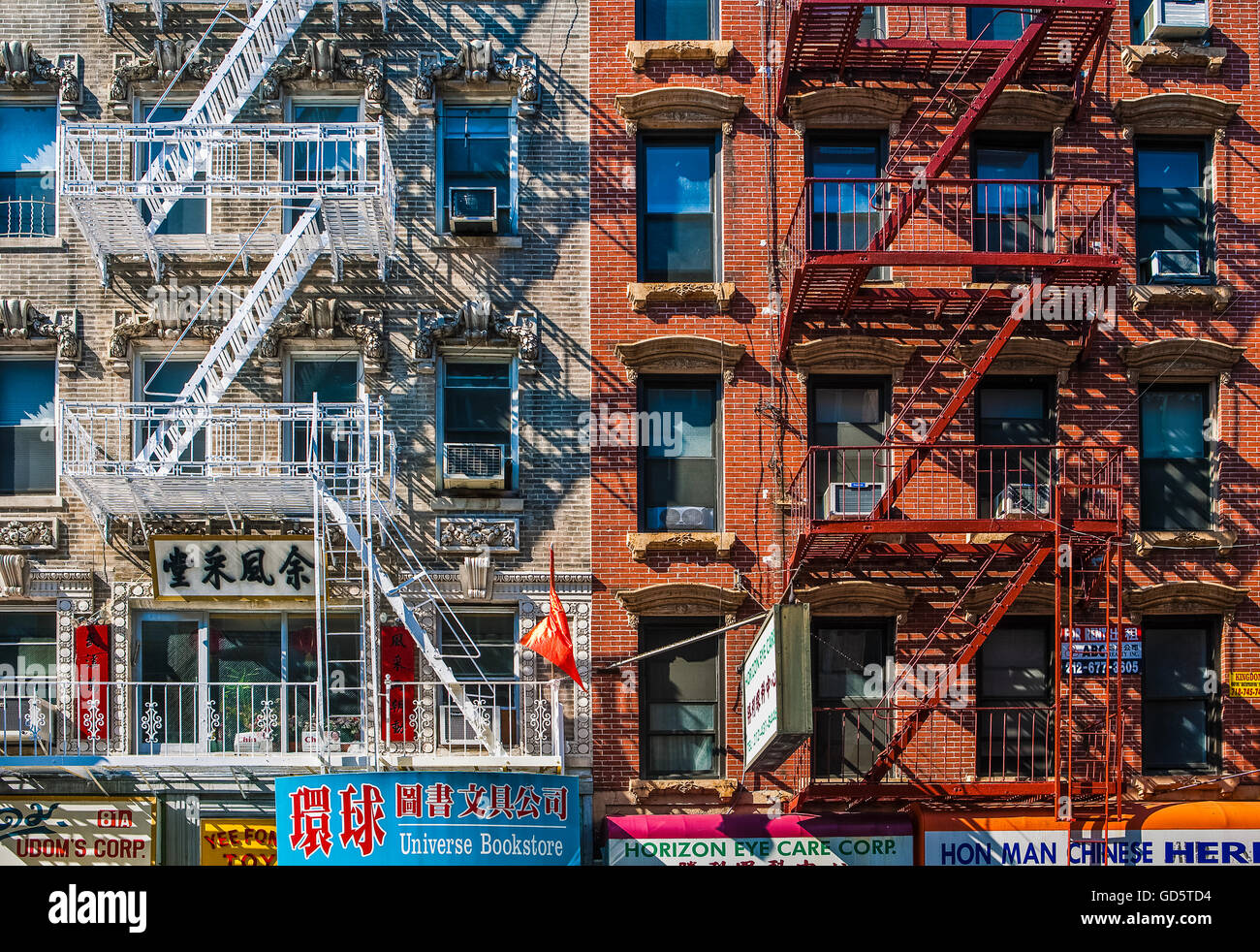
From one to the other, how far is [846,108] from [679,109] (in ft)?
6.64

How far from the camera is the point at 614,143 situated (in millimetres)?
17531

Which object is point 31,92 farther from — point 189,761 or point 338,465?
point 189,761

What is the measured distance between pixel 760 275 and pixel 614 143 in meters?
2.41

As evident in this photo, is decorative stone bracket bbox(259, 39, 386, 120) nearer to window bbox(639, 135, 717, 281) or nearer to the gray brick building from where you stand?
the gray brick building

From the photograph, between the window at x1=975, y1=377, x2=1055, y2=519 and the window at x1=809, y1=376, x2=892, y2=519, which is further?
the window at x1=975, y1=377, x2=1055, y2=519

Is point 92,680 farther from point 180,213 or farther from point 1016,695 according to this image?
point 1016,695

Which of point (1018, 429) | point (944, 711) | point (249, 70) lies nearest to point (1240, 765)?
point (944, 711)

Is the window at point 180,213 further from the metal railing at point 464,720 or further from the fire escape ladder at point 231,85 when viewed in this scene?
the metal railing at point 464,720

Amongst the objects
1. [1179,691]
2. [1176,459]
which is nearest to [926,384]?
[1176,459]

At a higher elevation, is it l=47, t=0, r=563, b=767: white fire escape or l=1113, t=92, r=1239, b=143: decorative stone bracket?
l=1113, t=92, r=1239, b=143: decorative stone bracket

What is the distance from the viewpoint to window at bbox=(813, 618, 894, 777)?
16.8m

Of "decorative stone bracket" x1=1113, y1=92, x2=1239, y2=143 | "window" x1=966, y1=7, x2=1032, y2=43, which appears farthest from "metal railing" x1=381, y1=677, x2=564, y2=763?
"decorative stone bracket" x1=1113, y1=92, x2=1239, y2=143

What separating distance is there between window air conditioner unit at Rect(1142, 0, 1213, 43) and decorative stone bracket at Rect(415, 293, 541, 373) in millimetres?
8489

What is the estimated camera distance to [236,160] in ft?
54.0
